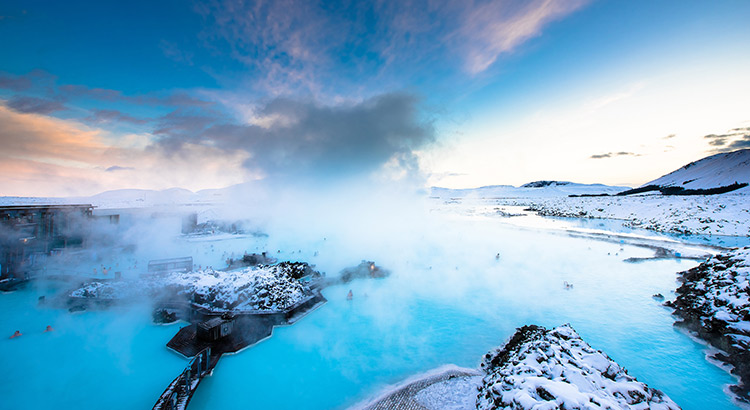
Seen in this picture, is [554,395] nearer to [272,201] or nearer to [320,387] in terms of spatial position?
[320,387]

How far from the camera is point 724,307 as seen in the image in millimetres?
14547

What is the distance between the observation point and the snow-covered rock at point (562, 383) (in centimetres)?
758

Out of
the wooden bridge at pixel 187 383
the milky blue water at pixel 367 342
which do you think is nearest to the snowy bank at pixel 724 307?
the milky blue water at pixel 367 342

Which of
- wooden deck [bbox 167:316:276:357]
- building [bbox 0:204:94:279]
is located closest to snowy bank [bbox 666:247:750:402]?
wooden deck [bbox 167:316:276:357]

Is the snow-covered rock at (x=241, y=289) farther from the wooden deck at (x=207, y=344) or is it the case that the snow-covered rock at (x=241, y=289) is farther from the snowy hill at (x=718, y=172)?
the snowy hill at (x=718, y=172)

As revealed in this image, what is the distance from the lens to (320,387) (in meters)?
11.8

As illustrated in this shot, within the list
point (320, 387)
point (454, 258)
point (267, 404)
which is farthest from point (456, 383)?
point (454, 258)

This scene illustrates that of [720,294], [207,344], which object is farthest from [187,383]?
[720,294]

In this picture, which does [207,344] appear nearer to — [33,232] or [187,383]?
[187,383]

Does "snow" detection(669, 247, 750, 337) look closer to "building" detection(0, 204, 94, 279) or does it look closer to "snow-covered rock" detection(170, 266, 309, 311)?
"snow-covered rock" detection(170, 266, 309, 311)

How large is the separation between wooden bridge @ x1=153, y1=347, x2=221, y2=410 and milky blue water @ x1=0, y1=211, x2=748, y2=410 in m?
0.51

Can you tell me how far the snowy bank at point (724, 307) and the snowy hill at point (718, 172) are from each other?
70.1 m

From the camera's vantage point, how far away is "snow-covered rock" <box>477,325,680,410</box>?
7582mm

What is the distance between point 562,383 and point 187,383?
13.4 meters
